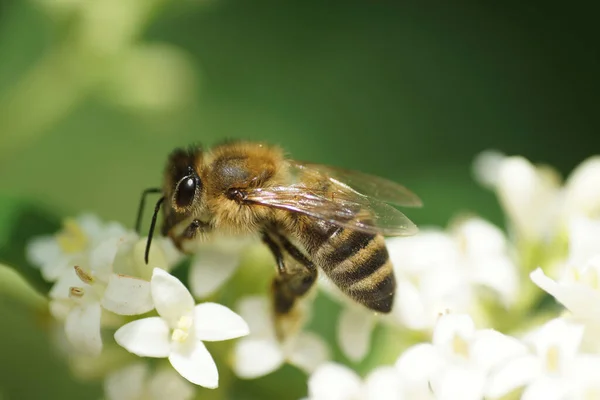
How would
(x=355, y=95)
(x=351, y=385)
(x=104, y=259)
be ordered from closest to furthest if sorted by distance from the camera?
(x=104, y=259), (x=351, y=385), (x=355, y=95)

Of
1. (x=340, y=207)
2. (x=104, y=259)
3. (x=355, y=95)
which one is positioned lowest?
(x=104, y=259)

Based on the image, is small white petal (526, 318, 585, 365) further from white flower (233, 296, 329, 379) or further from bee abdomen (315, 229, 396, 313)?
white flower (233, 296, 329, 379)

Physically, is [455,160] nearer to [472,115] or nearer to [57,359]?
[472,115]

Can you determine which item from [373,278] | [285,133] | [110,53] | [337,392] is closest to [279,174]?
[373,278]

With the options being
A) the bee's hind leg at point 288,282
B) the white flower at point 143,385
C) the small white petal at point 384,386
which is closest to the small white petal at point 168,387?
the white flower at point 143,385

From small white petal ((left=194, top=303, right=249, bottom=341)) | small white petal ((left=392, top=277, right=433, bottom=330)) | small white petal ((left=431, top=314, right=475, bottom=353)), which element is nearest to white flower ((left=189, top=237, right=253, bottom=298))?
small white petal ((left=194, top=303, right=249, bottom=341))

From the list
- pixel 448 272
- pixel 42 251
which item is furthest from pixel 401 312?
pixel 42 251

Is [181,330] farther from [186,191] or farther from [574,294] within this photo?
[574,294]

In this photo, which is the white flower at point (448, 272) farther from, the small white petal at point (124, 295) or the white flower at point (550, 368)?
the small white petal at point (124, 295)
